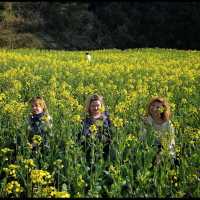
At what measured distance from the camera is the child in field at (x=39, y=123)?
589 cm

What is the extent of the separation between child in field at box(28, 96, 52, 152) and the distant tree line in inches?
1081

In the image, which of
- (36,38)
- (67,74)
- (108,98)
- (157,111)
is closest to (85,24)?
(36,38)

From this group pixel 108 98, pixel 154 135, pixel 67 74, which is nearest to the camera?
pixel 154 135

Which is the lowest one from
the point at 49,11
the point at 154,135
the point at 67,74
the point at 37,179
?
the point at 37,179

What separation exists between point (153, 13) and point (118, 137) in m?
32.0

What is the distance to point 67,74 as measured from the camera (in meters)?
12.1

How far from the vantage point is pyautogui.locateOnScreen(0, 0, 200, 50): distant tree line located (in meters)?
35.1

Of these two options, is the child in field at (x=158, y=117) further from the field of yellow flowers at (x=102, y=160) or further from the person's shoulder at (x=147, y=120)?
the field of yellow flowers at (x=102, y=160)

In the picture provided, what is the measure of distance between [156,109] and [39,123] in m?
1.30

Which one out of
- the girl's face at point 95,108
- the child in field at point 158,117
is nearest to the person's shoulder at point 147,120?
the child in field at point 158,117

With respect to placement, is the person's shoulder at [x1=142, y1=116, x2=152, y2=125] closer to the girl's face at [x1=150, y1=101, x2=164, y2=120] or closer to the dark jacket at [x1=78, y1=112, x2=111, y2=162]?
the girl's face at [x1=150, y1=101, x2=164, y2=120]

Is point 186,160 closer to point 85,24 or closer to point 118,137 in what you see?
point 118,137

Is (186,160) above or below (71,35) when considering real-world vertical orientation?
below

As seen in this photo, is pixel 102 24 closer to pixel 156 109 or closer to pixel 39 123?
pixel 39 123
